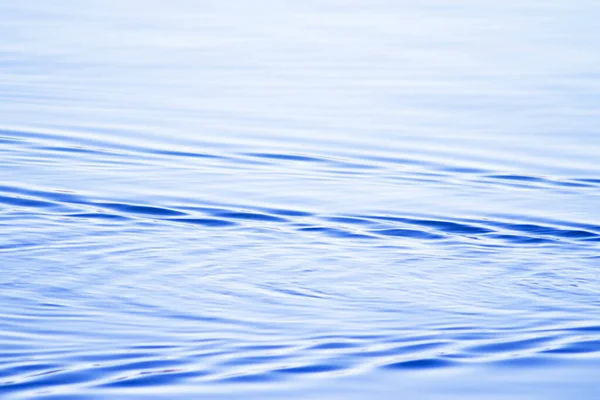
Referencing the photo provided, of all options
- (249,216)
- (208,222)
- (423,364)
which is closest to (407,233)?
(249,216)

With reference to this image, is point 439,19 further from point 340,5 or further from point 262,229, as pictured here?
point 262,229

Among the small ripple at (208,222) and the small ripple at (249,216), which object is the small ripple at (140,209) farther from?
the small ripple at (249,216)

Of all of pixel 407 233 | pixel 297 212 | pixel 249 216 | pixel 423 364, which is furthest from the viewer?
pixel 297 212

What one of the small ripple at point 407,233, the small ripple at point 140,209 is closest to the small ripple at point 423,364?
the small ripple at point 407,233

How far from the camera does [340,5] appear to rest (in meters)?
16.5

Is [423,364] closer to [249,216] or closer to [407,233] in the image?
[407,233]

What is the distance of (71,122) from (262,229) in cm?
309

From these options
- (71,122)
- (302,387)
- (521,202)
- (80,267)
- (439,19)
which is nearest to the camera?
(302,387)

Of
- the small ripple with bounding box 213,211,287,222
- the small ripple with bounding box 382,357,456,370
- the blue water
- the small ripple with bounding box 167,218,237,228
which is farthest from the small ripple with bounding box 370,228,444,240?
the small ripple with bounding box 382,357,456,370

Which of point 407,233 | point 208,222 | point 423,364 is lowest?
point 423,364

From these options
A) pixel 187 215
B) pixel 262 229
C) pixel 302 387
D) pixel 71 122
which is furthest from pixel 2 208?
pixel 302 387

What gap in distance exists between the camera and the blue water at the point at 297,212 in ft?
18.4

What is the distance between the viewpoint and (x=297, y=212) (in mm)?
8008

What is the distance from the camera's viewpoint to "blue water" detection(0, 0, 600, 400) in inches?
220
